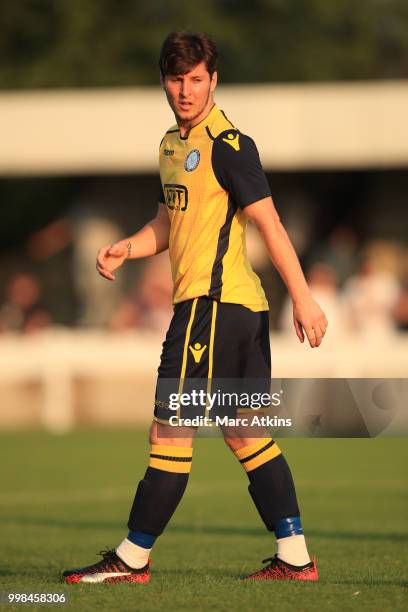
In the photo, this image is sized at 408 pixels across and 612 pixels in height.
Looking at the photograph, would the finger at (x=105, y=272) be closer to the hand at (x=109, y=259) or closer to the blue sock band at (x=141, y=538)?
the hand at (x=109, y=259)

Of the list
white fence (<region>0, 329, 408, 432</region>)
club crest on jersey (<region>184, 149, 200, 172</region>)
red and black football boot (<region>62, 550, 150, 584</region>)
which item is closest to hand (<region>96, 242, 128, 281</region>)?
club crest on jersey (<region>184, 149, 200, 172</region>)

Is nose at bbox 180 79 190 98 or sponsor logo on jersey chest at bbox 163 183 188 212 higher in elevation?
nose at bbox 180 79 190 98

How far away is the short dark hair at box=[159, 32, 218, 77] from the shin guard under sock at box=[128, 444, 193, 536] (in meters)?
1.50

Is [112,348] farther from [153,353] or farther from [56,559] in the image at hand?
[56,559]

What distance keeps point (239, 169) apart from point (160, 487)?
130 cm

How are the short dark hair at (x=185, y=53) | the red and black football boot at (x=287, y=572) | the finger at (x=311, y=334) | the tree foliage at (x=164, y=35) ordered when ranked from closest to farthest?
1. the finger at (x=311, y=334)
2. the short dark hair at (x=185, y=53)
3. the red and black football boot at (x=287, y=572)
4. the tree foliage at (x=164, y=35)

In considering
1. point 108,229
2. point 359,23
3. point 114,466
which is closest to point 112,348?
point 114,466

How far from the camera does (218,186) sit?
19.9 feet

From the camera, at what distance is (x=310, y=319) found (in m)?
5.88

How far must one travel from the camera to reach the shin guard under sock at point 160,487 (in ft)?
20.0

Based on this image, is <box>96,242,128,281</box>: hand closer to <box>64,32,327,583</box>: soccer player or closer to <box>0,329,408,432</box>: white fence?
<box>64,32,327,583</box>: soccer player

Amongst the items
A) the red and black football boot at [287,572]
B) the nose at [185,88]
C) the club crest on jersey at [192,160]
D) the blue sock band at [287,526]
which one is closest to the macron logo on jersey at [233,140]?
the club crest on jersey at [192,160]

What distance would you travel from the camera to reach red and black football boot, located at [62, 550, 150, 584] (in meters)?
6.18

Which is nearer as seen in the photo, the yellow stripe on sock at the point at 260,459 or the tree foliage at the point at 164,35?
the yellow stripe on sock at the point at 260,459
